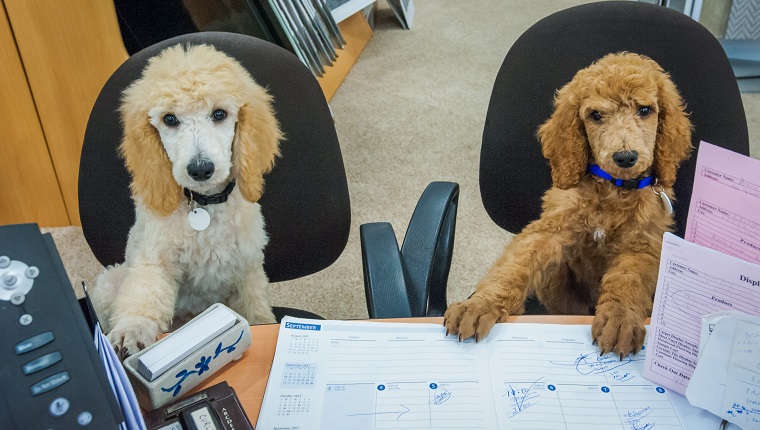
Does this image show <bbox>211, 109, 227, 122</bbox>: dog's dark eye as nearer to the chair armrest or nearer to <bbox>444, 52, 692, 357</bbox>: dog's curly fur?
the chair armrest

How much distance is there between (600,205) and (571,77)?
260mm

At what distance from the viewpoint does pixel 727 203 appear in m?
0.70

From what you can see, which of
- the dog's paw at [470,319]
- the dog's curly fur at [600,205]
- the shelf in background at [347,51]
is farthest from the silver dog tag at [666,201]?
the shelf in background at [347,51]

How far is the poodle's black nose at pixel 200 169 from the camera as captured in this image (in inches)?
37.8

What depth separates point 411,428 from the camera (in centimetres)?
74

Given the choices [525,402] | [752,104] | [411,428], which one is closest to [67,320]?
[411,428]

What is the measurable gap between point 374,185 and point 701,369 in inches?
74.8

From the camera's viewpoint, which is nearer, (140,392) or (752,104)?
(140,392)

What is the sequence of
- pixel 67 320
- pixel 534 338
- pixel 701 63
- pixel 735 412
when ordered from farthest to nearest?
pixel 701 63
pixel 534 338
pixel 735 412
pixel 67 320

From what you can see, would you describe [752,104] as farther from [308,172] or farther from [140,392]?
[140,392]

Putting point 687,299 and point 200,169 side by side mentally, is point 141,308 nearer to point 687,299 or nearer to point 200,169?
point 200,169

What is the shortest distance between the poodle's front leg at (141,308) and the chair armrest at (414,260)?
1.13 feet
